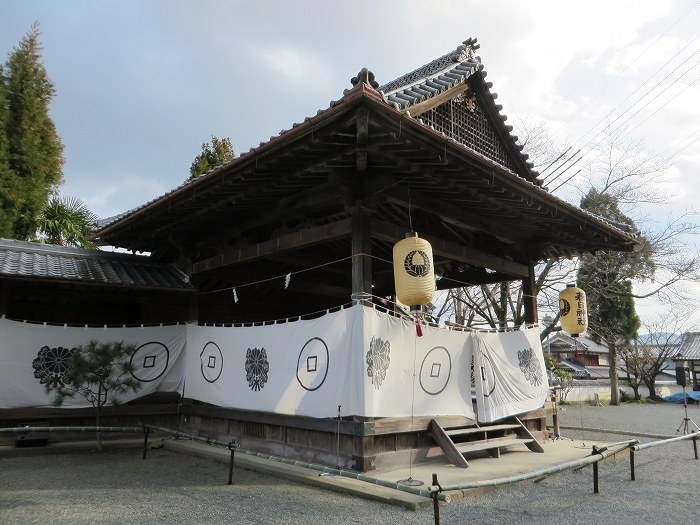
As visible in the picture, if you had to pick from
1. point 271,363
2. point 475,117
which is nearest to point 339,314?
point 271,363

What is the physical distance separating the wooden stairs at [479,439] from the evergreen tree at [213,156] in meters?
15.5

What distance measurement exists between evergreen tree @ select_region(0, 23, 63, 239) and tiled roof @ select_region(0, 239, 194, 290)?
28.6 ft

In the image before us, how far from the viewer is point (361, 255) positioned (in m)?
6.08

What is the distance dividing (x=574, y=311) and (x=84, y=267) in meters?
8.74


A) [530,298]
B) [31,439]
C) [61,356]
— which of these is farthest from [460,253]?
[31,439]

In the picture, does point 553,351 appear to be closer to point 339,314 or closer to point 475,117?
point 475,117

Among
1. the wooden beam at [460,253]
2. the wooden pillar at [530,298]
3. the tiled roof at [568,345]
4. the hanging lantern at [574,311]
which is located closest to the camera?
the wooden beam at [460,253]

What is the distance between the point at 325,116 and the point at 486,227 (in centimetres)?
413

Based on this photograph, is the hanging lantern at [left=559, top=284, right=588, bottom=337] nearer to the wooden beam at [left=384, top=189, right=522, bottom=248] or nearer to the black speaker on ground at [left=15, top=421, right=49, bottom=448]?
the wooden beam at [left=384, top=189, right=522, bottom=248]

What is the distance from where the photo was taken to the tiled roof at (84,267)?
7706 mm

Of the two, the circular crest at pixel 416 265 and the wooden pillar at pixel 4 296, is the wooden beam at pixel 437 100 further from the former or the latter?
the wooden pillar at pixel 4 296

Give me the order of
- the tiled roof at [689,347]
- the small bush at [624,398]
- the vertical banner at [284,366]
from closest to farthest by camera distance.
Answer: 1. the vertical banner at [284,366]
2. the small bush at [624,398]
3. the tiled roof at [689,347]

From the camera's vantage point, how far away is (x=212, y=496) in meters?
5.02

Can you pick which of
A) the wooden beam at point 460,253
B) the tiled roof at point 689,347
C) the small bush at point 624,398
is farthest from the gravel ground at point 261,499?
the tiled roof at point 689,347
